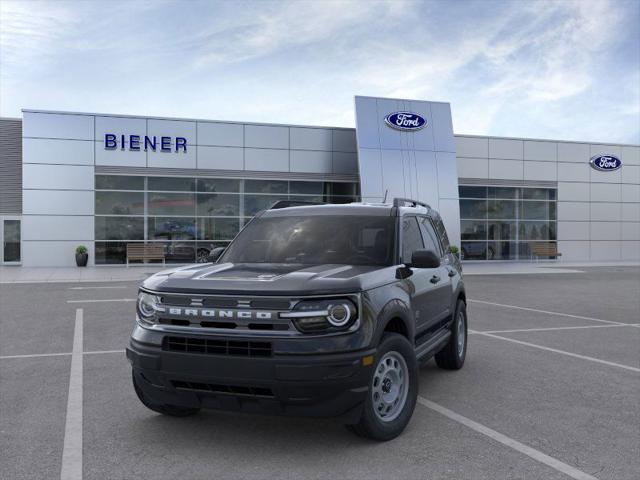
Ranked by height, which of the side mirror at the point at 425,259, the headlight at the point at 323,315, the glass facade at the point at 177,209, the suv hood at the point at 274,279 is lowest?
the headlight at the point at 323,315

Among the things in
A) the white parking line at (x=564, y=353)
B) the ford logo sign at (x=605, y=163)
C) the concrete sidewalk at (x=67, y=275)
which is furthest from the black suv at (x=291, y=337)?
the ford logo sign at (x=605, y=163)

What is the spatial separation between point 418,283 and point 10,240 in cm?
2640

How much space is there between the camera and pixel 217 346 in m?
3.92

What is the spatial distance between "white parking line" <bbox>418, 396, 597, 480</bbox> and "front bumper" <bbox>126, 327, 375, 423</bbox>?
3.93 ft

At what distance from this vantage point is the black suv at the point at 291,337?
3.79m

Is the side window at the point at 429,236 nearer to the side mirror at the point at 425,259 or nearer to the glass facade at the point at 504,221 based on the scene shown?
the side mirror at the point at 425,259

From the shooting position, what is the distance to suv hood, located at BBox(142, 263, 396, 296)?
3.93 metres

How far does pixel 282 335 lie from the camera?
3.83 metres

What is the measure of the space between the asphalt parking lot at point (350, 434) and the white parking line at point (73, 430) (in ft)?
0.04

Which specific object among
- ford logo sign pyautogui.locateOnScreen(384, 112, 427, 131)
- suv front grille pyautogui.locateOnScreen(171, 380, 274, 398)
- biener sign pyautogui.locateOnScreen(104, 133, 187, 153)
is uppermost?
ford logo sign pyautogui.locateOnScreen(384, 112, 427, 131)

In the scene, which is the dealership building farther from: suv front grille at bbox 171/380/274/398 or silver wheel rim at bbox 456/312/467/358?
suv front grille at bbox 171/380/274/398

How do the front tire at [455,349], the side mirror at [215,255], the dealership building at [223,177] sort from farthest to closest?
the dealership building at [223,177], the front tire at [455,349], the side mirror at [215,255]

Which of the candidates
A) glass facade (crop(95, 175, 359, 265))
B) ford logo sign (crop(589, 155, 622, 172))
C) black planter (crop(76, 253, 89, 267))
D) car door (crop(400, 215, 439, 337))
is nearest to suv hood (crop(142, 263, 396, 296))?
car door (crop(400, 215, 439, 337))

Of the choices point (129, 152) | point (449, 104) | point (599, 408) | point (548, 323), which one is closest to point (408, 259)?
point (599, 408)
